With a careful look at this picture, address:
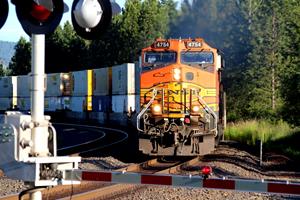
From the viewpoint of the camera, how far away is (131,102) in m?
28.1

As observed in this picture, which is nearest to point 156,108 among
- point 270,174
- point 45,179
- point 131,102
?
point 270,174

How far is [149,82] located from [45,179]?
36.5 ft

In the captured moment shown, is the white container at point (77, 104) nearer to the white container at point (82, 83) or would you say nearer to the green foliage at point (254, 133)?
the white container at point (82, 83)

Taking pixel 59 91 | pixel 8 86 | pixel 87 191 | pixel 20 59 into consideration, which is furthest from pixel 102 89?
pixel 20 59

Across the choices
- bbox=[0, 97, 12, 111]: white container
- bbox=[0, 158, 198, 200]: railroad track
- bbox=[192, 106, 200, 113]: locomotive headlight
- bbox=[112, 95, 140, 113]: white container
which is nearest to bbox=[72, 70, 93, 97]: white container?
bbox=[112, 95, 140, 113]: white container

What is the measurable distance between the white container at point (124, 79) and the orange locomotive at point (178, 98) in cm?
1175

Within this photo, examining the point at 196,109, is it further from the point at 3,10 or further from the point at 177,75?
the point at 3,10

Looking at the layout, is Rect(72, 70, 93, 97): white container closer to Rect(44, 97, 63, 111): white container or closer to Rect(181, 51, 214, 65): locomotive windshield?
Rect(44, 97, 63, 111): white container

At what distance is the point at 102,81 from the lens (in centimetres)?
3400

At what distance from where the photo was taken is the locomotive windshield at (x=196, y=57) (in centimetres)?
1495

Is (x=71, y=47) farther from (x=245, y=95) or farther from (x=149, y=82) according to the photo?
(x=149, y=82)

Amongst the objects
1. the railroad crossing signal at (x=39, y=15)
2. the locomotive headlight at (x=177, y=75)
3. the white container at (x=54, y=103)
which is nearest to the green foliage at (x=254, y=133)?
the locomotive headlight at (x=177, y=75)

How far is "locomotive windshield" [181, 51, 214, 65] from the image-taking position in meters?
15.0

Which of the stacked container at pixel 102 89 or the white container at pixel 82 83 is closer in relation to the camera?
the stacked container at pixel 102 89
